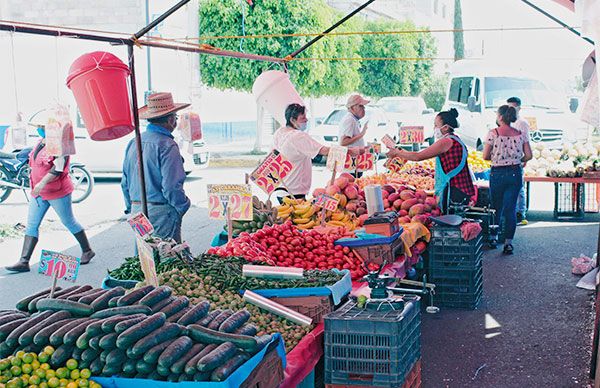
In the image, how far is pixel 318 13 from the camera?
82.8 feet

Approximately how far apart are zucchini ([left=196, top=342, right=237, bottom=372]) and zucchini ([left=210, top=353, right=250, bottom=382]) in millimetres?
18

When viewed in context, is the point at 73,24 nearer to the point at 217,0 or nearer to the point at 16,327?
the point at 217,0

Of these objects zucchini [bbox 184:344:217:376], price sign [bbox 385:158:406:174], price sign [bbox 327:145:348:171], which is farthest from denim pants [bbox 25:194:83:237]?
zucchini [bbox 184:344:217:376]

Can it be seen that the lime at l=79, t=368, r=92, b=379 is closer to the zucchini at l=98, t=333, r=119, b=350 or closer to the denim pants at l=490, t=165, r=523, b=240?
the zucchini at l=98, t=333, r=119, b=350

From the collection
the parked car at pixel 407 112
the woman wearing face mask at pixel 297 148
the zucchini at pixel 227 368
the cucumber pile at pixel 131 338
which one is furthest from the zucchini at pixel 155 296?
the parked car at pixel 407 112

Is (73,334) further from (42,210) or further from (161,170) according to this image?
(42,210)

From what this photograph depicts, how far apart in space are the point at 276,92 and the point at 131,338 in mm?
6692

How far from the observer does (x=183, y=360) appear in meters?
3.05

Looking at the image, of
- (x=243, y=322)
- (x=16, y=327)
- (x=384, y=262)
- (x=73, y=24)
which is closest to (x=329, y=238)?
(x=384, y=262)

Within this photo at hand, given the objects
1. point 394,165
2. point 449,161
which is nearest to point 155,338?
point 449,161

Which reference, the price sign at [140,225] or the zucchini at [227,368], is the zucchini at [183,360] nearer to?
the zucchini at [227,368]

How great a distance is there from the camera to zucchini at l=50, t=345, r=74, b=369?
120 inches

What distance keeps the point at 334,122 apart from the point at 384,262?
16.9 m

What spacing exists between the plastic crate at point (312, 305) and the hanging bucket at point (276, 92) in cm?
523
